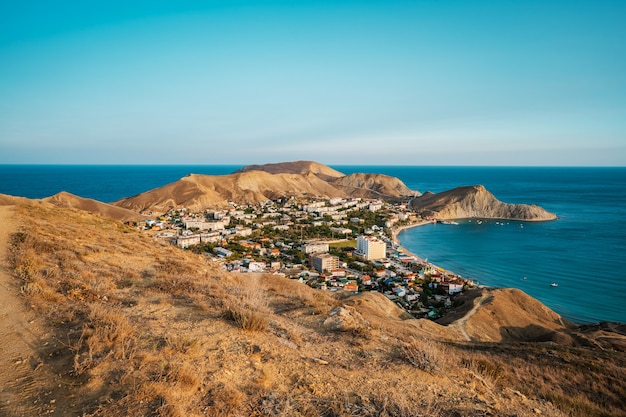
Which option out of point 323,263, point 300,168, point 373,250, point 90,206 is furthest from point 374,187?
point 90,206

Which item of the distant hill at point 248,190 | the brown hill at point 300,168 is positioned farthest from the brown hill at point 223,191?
the brown hill at point 300,168

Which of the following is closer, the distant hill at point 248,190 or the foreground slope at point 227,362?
the foreground slope at point 227,362

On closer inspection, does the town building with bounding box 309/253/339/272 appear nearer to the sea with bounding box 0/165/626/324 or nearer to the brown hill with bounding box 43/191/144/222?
the sea with bounding box 0/165/626/324

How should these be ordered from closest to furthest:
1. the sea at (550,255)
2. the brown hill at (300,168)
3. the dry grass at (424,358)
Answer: the dry grass at (424,358)
the sea at (550,255)
the brown hill at (300,168)

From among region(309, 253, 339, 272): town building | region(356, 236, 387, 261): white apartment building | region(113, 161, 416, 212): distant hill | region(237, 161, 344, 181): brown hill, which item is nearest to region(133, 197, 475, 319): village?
region(309, 253, 339, 272): town building

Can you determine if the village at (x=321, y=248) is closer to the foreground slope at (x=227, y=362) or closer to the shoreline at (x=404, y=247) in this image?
the shoreline at (x=404, y=247)

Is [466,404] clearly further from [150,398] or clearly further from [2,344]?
[2,344]

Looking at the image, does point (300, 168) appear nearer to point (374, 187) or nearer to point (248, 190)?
point (374, 187)

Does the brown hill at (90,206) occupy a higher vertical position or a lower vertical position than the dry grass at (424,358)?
lower
